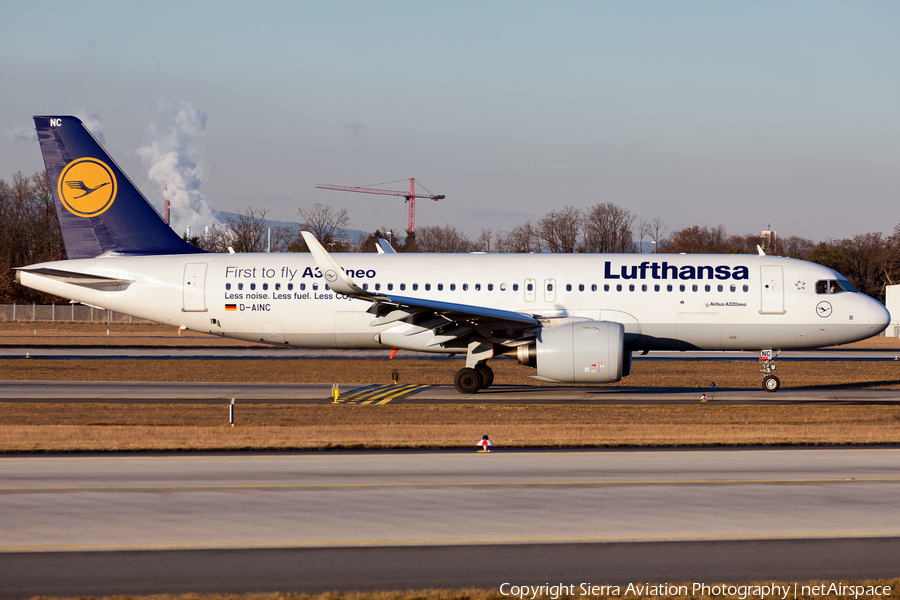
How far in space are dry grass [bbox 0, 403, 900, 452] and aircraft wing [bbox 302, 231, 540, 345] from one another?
3.04 meters

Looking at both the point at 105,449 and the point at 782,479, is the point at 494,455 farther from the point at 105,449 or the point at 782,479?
the point at 105,449

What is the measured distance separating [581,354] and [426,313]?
485 centimetres

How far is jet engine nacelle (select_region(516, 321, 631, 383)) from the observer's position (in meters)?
23.9

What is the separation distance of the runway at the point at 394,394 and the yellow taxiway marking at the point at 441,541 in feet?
45.6

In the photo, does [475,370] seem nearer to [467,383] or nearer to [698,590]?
[467,383]

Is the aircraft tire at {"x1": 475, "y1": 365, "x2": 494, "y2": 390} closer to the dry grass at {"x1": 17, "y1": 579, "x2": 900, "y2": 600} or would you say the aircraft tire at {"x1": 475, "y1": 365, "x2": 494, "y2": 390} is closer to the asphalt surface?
the asphalt surface

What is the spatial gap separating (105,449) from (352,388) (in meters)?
12.0

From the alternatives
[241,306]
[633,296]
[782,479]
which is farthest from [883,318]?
[241,306]

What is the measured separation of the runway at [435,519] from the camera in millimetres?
8305

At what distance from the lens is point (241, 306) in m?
27.6

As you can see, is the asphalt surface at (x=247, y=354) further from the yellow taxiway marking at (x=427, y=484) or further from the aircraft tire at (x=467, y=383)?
the yellow taxiway marking at (x=427, y=484)

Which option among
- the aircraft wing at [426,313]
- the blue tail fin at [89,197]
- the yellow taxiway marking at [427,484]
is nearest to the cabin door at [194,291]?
the blue tail fin at [89,197]

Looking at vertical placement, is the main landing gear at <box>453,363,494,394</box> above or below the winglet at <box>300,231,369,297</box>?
below

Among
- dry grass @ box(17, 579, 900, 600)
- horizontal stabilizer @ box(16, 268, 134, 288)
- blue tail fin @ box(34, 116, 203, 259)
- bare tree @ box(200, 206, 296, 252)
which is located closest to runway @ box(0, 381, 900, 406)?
horizontal stabilizer @ box(16, 268, 134, 288)
